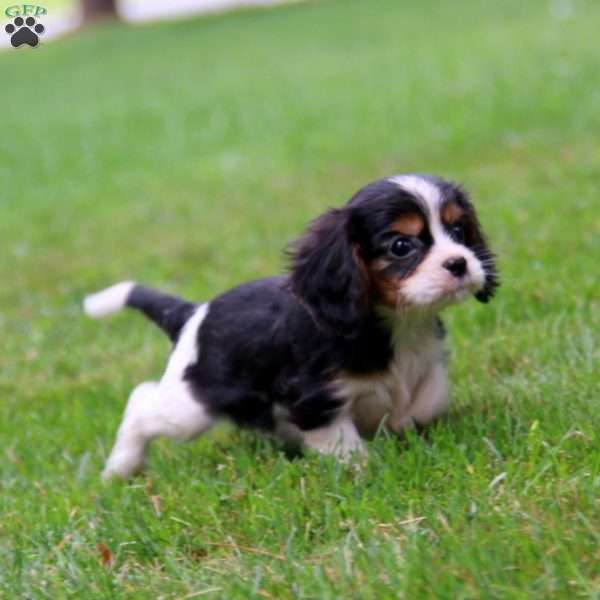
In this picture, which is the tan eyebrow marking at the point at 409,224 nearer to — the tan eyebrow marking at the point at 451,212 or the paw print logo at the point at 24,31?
the tan eyebrow marking at the point at 451,212

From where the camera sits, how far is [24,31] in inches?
257

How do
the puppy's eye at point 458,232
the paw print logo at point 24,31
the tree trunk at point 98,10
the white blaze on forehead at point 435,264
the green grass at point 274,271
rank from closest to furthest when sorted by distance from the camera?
1. the green grass at point 274,271
2. the white blaze on forehead at point 435,264
3. the puppy's eye at point 458,232
4. the paw print logo at point 24,31
5. the tree trunk at point 98,10

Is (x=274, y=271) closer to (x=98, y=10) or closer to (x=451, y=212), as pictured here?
(x=451, y=212)

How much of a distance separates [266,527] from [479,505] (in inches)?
25.8

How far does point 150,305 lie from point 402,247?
4.85ft

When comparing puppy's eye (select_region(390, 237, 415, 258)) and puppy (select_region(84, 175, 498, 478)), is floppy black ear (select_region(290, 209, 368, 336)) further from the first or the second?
puppy's eye (select_region(390, 237, 415, 258))

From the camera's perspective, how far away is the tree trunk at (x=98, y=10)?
32250mm

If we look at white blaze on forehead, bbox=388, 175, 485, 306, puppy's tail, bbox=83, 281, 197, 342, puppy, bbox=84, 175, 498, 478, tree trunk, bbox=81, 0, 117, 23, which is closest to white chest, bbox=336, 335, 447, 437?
puppy, bbox=84, 175, 498, 478

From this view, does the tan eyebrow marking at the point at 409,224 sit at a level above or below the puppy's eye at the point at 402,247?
above

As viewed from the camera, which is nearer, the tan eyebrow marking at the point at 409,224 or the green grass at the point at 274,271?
the green grass at the point at 274,271

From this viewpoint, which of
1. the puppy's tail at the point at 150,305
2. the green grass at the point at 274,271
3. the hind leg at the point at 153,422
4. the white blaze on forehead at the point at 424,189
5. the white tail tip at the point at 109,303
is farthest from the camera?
the white tail tip at the point at 109,303

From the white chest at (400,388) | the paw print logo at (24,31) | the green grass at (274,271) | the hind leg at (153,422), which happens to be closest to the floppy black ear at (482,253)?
the white chest at (400,388)

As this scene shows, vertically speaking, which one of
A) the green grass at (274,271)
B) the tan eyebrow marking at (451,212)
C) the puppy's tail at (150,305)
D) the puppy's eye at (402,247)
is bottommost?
the green grass at (274,271)

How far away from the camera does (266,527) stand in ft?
11.0
